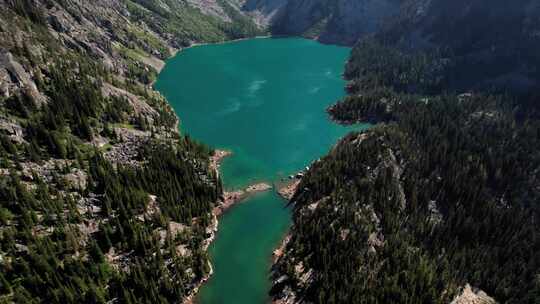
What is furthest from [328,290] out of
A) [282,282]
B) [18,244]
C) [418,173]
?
[18,244]

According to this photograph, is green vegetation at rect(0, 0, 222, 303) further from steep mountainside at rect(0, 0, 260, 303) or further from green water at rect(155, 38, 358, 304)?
green water at rect(155, 38, 358, 304)

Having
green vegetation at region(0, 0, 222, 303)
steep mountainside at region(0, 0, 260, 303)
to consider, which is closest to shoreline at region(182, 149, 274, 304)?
steep mountainside at region(0, 0, 260, 303)

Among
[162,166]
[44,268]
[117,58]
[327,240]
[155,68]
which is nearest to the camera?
[44,268]

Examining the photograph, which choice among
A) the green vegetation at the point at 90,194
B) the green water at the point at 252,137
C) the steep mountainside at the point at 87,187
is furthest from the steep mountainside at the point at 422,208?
the green vegetation at the point at 90,194

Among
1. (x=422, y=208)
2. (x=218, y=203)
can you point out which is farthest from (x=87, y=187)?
(x=422, y=208)

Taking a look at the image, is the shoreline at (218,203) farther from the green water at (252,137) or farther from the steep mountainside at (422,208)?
the steep mountainside at (422,208)

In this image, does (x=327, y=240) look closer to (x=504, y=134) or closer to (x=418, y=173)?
(x=418, y=173)
